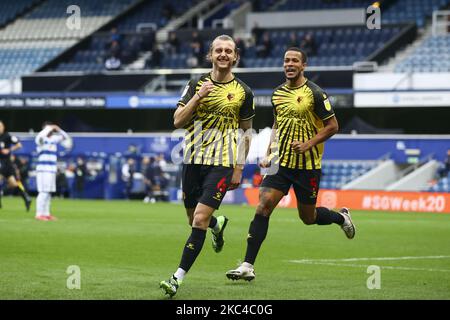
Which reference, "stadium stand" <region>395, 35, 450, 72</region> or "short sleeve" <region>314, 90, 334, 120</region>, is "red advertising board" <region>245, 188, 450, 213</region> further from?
"short sleeve" <region>314, 90, 334, 120</region>

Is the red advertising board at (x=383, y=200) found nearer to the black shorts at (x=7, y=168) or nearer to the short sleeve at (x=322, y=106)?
the black shorts at (x=7, y=168)

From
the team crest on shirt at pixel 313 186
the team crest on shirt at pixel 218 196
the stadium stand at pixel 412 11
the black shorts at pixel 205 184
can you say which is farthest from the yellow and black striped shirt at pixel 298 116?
the stadium stand at pixel 412 11

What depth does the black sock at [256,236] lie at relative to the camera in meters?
12.2

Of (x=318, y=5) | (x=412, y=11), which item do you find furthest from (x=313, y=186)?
(x=318, y=5)

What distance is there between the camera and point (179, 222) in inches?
1001

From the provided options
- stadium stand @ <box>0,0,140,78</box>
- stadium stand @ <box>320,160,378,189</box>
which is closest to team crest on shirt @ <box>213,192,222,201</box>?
stadium stand @ <box>320,160,378,189</box>

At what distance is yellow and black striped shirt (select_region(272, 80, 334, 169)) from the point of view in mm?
12469

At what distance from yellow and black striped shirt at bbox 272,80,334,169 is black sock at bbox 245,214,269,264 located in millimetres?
721

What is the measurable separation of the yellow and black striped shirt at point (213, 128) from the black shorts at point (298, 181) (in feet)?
3.66

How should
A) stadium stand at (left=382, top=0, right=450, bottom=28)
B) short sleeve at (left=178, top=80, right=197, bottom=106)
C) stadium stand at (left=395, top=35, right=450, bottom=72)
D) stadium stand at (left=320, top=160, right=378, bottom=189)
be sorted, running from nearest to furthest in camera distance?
short sleeve at (left=178, top=80, right=197, bottom=106) → stadium stand at (left=320, top=160, right=378, bottom=189) → stadium stand at (left=395, top=35, right=450, bottom=72) → stadium stand at (left=382, top=0, right=450, bottom=28)

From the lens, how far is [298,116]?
12516 millimetres

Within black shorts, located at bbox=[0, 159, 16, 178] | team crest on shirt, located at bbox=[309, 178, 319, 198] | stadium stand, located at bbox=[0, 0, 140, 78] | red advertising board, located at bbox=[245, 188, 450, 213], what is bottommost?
red advertising board, located at bbox=[245, 188, 450, 213]

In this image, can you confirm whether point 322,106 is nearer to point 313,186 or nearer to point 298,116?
point 298,116

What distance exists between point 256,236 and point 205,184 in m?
1.29
